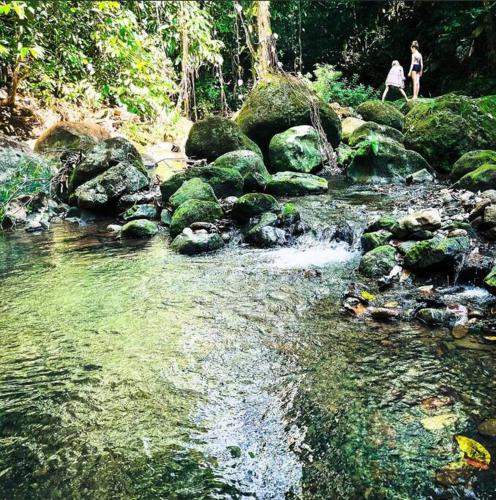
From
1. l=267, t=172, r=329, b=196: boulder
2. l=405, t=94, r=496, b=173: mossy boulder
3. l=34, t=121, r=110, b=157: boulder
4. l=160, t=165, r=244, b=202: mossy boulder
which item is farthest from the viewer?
l=34, t=121, r=110, b=157: boulder

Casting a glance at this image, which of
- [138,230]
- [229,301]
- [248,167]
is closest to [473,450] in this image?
→ [229,301]

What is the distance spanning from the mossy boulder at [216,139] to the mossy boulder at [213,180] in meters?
1.98

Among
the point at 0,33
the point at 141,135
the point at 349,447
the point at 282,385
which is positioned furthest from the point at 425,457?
the point at 141,135

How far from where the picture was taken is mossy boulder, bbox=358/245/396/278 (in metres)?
4.64

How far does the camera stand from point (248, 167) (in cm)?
917

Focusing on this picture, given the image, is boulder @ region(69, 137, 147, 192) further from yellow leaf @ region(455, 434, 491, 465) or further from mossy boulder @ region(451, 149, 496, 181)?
yellow leaf @ region(455, 434, 491, 465)

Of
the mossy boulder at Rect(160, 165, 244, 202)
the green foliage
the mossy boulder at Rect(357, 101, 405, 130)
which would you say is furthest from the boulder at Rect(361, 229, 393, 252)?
the green foliage

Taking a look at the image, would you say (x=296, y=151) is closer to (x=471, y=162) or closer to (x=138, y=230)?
(x=471, y=162)

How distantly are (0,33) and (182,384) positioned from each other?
4498 mm

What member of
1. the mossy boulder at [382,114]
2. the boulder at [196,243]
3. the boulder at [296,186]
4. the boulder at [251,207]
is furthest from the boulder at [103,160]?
the mossy boulder at [382,114]

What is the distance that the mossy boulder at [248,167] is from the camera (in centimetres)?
898

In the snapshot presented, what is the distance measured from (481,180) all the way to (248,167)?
4068 mm

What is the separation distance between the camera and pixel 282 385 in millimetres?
2799

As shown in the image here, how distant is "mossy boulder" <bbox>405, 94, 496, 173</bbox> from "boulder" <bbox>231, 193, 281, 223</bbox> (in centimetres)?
490
